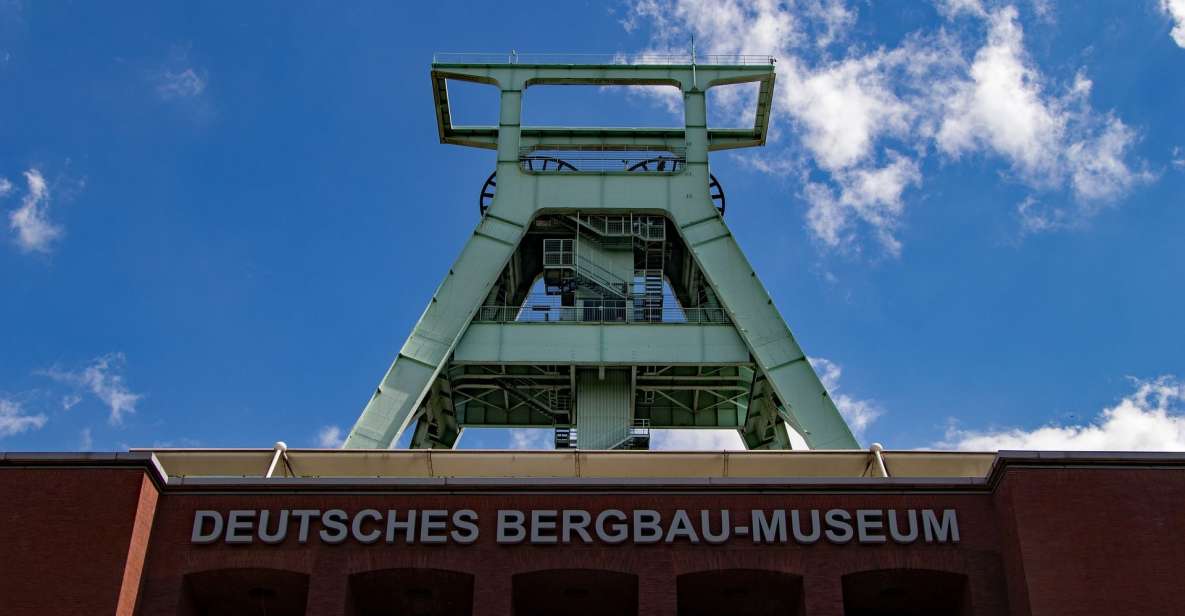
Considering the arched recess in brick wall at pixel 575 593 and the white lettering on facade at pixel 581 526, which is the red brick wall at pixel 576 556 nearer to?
the white lettering on facade at pixel 581 526

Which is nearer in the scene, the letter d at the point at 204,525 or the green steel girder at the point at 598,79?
the letter d at the point at 204,525

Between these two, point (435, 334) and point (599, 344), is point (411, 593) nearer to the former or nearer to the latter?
point (435, 334)

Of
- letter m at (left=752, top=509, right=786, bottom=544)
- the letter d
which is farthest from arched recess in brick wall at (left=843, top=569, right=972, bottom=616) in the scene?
the letter d

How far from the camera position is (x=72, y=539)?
2030cm

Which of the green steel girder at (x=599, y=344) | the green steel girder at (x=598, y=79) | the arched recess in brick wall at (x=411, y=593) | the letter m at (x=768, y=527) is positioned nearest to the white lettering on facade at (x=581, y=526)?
the letter m at (x=768, y=527)

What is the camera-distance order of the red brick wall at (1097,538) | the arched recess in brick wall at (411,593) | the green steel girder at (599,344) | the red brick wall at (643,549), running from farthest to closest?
the green steel girder at (599,344)
the arched recess in brick wall at (411,593)
the red brick wall at (643,549)
the red brick wall at (1097,538)

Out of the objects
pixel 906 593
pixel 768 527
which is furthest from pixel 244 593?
pixel 906 593

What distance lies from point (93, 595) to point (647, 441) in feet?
A: 56.5

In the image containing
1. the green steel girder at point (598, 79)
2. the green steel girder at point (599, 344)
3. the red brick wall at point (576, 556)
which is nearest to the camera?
the red brick wall at point (576, 556)

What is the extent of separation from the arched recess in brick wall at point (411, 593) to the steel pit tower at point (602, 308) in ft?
28.8

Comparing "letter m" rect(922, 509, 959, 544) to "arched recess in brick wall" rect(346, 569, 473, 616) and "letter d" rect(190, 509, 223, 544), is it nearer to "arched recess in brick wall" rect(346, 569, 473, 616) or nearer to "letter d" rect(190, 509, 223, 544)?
"arched recess in brick wall" rect(346, 569, 473, 616)

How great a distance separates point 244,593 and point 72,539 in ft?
9.13

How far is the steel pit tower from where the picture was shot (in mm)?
32219

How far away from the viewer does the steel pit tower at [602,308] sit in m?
32.2
